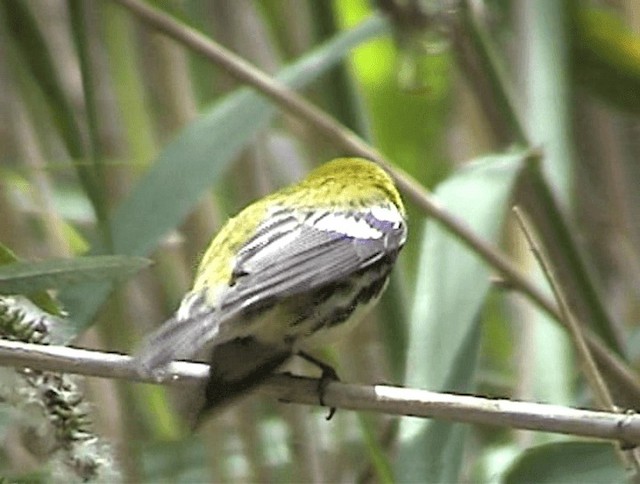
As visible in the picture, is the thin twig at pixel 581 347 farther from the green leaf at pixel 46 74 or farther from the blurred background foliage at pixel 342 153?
the green leaf at pixel 46 74

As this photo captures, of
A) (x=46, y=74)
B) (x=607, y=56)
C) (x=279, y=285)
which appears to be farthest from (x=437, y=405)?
(x=607, y=56)

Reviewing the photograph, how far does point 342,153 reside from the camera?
1.66m

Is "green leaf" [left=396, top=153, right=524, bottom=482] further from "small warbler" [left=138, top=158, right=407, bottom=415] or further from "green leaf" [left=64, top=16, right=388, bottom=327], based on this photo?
"green leaf" [left=64, top=16, right=388, bottom=327]

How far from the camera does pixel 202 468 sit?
1.51 meters

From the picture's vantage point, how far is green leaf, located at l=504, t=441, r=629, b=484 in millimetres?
1048

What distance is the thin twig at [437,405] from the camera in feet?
2.72

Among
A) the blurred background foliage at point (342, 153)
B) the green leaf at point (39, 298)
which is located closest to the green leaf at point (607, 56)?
the blurred background foliage at point (342, 153)

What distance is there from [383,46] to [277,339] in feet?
2.92

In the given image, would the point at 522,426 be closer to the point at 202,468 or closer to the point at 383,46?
the point at 202,468

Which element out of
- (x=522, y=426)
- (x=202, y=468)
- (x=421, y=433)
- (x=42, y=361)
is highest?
(x=42, y=361)

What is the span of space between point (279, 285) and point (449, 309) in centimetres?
24

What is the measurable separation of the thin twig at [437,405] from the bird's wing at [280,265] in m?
0.03

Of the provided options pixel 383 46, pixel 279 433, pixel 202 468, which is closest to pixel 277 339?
pixel 202 468

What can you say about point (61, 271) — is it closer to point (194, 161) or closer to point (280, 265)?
point (280, 265)
